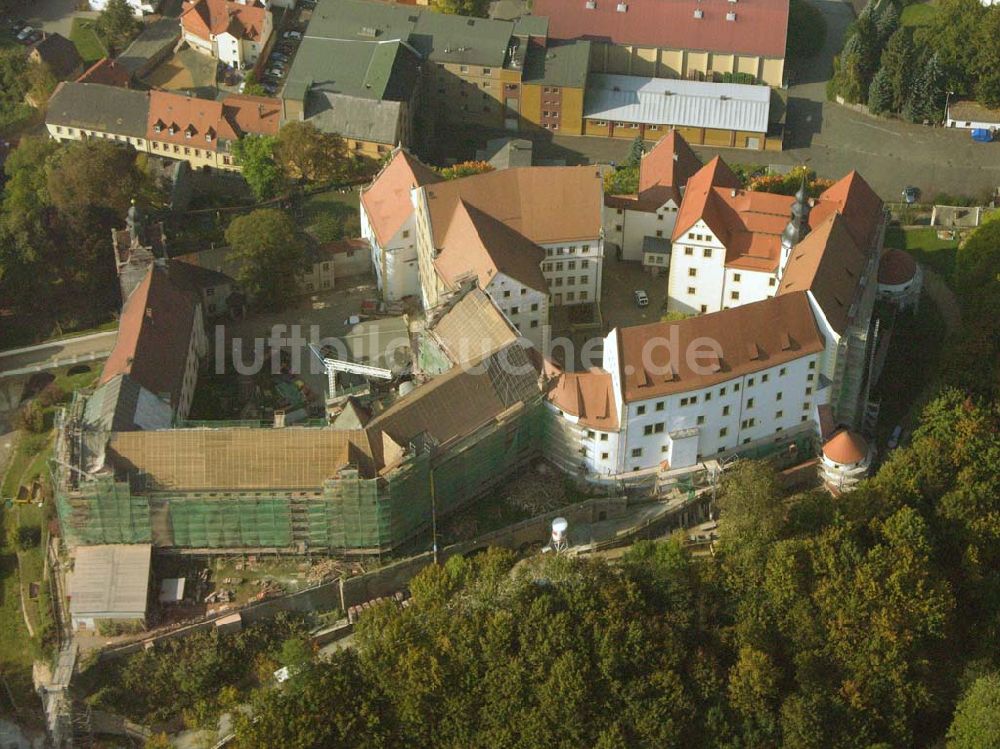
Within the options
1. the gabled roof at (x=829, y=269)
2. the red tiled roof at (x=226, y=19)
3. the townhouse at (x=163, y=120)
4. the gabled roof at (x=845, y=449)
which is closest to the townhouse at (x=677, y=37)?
the red tiled roof at (x=226, y=19)

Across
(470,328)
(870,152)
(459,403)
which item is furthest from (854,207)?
(459,403)

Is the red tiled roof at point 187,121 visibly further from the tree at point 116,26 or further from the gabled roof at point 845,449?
the gabled roof at point 845,449

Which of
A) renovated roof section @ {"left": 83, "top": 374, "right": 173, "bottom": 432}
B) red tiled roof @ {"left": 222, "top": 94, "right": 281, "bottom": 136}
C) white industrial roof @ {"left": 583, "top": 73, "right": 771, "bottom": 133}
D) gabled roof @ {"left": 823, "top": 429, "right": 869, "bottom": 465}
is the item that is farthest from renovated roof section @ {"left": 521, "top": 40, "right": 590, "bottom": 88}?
renovated roof section @ {"left": 83, "top": 374, "right": 173, "bottom": 432}

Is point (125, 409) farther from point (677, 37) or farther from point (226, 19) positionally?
point (677, 37)

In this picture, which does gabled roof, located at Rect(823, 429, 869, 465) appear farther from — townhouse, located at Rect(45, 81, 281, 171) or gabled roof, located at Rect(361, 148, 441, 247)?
townhouse, located at Rect(45, 81, 281, 171)

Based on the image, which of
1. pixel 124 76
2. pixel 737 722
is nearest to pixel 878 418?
pixel 737 722

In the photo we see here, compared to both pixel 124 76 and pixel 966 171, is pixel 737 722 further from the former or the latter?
pixel 124 76

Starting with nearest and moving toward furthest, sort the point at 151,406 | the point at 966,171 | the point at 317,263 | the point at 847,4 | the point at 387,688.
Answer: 1. the point at 387,688
2. the point at 151,406
3. the point at 317,263
4. the point at 966,171
5. the point at 847,4

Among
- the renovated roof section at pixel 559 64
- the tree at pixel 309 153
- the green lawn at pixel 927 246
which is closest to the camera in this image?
the green lawn at pixel 927 246
